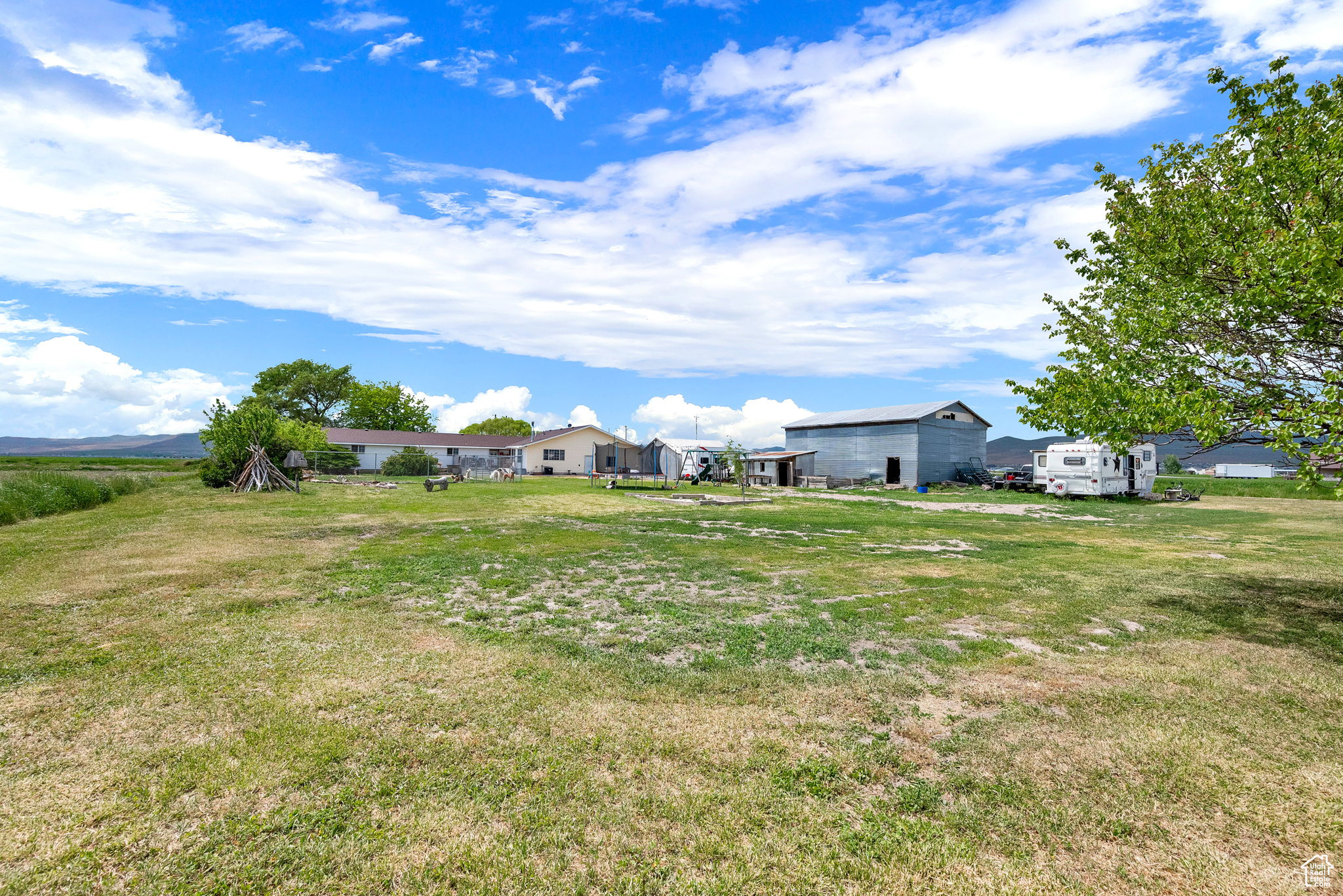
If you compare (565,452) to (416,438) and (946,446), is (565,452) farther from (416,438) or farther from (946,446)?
(946,446)

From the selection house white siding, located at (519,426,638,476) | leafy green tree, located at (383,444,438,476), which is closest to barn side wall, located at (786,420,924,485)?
house white siding, located at (519,426,638,476)

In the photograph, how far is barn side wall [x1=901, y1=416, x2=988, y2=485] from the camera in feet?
136

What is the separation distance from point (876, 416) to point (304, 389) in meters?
75.3

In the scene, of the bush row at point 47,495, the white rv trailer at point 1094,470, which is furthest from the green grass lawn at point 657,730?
the white rv trailer at point 1094,470

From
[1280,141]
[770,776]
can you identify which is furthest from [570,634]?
[1280,141]

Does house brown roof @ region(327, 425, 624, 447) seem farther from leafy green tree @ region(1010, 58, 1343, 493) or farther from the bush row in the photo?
leafy green tree @ region(1010, 58, 1343, 493)

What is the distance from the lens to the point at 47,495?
63.5 ft

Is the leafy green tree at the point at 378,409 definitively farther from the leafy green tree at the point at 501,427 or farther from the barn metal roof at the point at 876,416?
the barn metal roof at the point at 876,416

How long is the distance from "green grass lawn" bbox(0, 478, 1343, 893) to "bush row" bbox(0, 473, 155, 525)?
8.86m

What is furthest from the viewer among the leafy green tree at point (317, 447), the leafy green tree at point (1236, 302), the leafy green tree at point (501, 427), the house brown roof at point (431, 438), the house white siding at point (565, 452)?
the leafy green tree at point (501, 427)

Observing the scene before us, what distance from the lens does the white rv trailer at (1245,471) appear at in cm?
6431

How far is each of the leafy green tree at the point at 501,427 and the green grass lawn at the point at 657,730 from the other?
9620cm

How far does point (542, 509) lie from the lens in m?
23.1

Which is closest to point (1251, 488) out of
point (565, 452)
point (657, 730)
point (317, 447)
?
point (657, 730)
